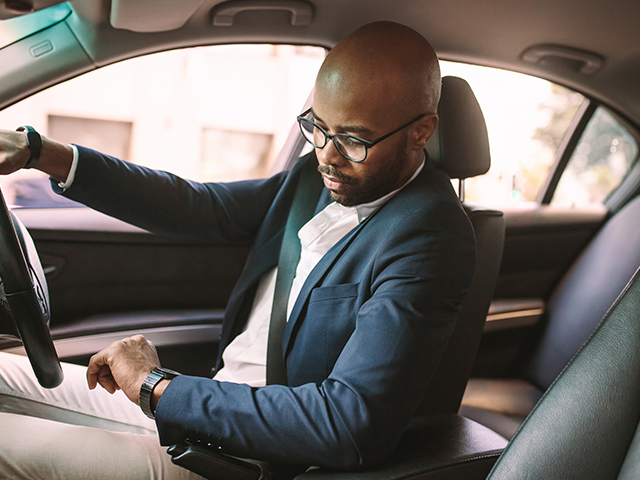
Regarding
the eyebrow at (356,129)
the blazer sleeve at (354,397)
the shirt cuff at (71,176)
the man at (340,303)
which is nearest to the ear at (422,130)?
the man at (340,303)

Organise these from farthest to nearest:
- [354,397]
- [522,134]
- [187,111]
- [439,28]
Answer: [522,134], [187,111], [439,28], [354,397]

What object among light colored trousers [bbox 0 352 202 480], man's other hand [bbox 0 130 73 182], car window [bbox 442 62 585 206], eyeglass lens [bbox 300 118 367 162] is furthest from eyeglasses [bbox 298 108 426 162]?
car window [bbox 442 62 585 206]

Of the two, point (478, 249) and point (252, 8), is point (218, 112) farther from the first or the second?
point (478, 249)

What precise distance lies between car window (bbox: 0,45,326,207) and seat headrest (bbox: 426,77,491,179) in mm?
526

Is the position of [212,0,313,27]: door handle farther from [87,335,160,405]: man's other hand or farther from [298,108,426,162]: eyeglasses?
[87,335,160,405]: man's other hand

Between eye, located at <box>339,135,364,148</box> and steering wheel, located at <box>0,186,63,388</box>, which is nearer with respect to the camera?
steering wheel, located at <box>0,186,63,388</box>

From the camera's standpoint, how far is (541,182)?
2.90m

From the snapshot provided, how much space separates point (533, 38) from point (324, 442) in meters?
1.46

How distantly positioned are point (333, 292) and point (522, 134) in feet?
6.94

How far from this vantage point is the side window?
2754mm

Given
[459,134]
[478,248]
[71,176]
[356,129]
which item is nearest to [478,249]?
[478,248]

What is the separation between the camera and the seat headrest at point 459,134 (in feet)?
4.65

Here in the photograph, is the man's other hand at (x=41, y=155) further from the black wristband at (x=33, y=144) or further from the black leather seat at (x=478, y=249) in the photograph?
the black leather seat at (x=478, y=249)

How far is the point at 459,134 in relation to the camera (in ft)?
4.68
